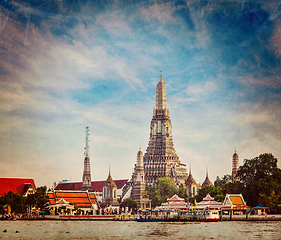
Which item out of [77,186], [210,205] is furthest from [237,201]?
[77,186]

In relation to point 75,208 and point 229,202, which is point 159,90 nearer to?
point 75,208

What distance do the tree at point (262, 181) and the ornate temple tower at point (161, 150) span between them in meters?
47.2

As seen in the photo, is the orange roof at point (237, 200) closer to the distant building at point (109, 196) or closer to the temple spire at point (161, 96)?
the distant building at point (109, 196)

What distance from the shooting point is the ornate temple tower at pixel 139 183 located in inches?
4370

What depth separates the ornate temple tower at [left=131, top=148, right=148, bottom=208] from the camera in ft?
364

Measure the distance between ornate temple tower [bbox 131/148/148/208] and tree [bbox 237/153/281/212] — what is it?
3854cm

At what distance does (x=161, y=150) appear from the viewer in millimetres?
126750

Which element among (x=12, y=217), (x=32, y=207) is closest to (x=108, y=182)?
(x=32, y=207)

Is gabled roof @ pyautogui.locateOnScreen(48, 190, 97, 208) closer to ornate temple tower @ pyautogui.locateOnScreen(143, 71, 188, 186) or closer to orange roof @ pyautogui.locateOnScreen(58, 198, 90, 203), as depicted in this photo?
orange roof @ pyautogui.locateOnScreen(58, 198, 90, 203)

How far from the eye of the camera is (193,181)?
112 meters

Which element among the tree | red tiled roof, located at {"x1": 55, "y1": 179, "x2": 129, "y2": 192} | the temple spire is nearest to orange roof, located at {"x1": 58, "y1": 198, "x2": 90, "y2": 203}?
the tree

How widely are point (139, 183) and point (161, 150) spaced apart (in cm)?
1567

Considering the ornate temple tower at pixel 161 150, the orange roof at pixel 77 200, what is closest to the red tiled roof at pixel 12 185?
the orange roof at pixel 77 200

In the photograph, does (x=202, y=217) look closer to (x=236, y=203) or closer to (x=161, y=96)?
(x=236, y=203)
